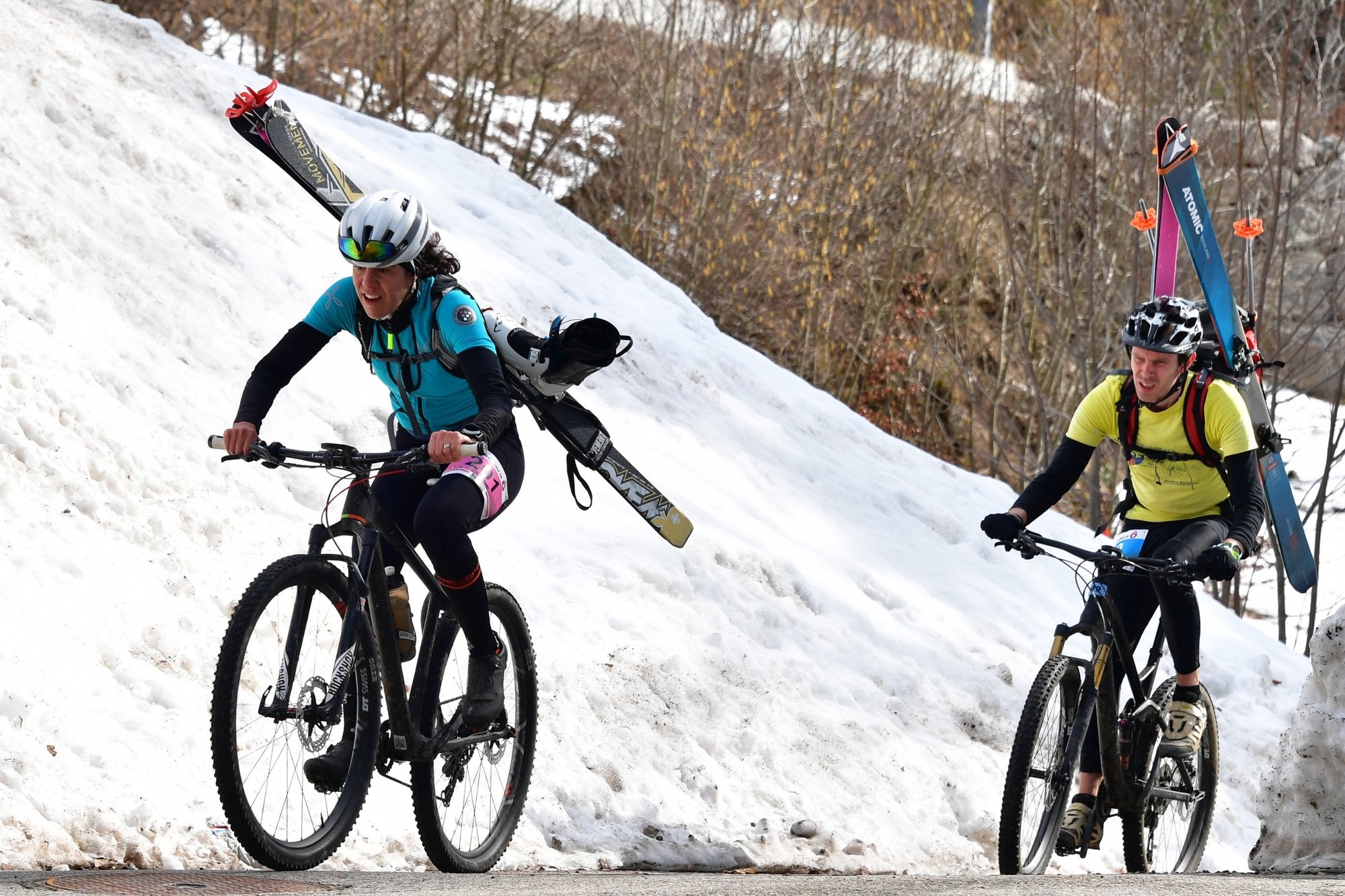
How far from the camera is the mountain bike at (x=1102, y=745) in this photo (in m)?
5.47

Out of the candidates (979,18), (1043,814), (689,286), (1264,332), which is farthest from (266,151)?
(979,18)

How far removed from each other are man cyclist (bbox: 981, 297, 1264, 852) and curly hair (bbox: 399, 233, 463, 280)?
7.41 feet

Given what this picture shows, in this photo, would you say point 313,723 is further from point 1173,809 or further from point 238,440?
point 1173,809

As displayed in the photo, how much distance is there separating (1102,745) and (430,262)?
10.6ft

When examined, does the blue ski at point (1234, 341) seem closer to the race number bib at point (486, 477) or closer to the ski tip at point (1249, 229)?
the ski tip at point (1249, 229)

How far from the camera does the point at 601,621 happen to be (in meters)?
7.46

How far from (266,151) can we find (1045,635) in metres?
5.84

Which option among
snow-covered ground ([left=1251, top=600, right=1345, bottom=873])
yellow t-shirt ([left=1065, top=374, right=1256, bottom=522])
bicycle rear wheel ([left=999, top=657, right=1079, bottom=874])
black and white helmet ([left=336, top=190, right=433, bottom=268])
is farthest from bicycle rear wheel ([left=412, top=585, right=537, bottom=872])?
snow-covered ground ([left=1251, top=600, right=1345, bottom=873])

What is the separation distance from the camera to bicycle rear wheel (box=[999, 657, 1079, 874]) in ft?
17.8

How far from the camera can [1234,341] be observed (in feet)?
24.2

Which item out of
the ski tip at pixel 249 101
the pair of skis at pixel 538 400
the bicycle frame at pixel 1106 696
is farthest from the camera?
the ski tip at pixel 249 101

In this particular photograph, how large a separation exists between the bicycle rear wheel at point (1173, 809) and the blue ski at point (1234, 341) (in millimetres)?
1160

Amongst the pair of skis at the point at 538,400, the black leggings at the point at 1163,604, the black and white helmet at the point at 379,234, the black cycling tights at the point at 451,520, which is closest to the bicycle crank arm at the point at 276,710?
the black cycling tights at the point at 451,520

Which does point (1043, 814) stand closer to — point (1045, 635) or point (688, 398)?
point (1045, 635)
